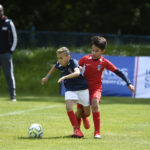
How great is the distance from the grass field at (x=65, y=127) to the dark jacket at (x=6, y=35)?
144 centimetres

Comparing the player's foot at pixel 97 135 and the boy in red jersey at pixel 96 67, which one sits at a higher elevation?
the boy in red jersey at pixel 96 67

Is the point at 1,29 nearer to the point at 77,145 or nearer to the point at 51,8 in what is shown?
the point at 77,145

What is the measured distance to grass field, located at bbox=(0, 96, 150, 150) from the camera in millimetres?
6664

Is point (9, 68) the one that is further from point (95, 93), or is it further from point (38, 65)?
point (38, 65)

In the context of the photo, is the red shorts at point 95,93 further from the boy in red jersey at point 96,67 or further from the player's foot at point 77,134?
the player's foot at point 77,134

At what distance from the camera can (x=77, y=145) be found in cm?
666

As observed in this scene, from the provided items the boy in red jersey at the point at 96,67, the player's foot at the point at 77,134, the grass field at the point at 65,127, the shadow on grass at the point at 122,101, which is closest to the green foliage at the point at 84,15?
the shadow on grass at the point at 122,101

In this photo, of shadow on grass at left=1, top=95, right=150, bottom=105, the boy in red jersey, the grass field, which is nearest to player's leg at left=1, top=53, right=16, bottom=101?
the grass field

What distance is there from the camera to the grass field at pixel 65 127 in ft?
21.9

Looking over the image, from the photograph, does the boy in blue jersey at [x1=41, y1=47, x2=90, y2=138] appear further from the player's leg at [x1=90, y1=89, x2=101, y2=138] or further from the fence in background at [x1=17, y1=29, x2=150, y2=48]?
the fence in background at [x1=17, y1=29, x2=150, y2=48]

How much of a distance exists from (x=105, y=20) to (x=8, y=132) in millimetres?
22320

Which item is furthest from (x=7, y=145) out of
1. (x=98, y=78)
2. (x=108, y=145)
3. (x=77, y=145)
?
(x=98, y=78)

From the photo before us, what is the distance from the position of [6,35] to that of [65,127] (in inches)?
204

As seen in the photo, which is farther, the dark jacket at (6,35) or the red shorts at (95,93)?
the dark jacket at (6,35)
